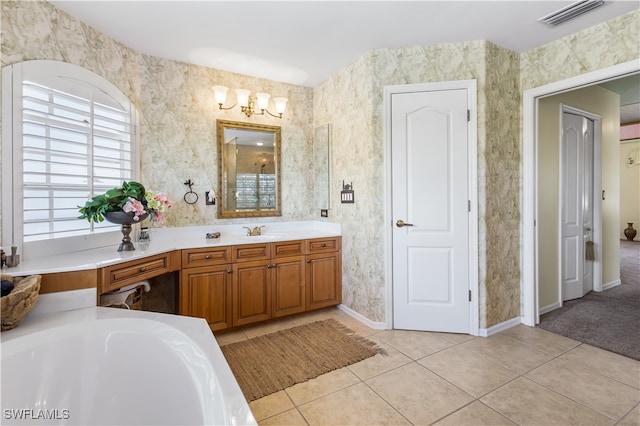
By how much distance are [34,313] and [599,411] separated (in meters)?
3.25

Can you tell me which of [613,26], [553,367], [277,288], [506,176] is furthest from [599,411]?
[613,26]

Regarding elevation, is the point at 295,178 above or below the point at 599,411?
above

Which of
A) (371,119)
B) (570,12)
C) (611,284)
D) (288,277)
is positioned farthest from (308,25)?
(611,284)

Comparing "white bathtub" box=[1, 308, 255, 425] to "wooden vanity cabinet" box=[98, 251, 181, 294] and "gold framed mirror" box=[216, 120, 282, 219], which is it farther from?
"gold framed mirror" box=[216, 120, 282, 219]

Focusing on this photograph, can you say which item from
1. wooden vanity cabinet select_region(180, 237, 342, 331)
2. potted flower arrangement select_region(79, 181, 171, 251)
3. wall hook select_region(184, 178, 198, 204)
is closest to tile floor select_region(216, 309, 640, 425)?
wooden vanity cabinet select_region(180, 237, 342, 331)

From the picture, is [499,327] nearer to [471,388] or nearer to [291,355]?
[471,388]

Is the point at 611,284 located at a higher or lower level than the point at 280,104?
lower

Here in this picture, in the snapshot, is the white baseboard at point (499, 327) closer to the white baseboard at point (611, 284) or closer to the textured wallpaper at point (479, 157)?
the textured wallpaper at point (479, 157)

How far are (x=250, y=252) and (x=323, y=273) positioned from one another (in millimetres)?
836

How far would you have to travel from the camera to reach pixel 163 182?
300cm

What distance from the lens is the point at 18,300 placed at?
1.48 m

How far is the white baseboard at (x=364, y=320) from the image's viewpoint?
2.92 meters

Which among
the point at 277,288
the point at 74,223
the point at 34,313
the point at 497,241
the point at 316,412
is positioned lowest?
the point at 316,412

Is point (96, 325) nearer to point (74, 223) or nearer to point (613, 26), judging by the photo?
point (74, 223)
